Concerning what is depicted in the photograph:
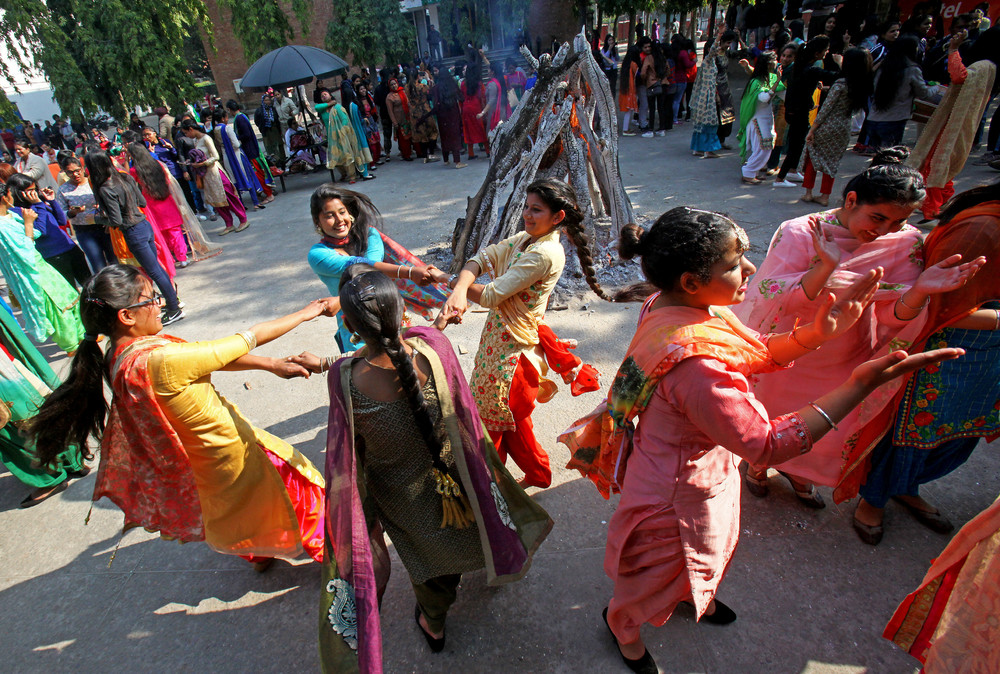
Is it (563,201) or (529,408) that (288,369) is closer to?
(529,408)

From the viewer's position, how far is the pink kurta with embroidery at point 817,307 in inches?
82.7

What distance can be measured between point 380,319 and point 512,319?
98cm

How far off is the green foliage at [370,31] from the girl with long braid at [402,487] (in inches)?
817

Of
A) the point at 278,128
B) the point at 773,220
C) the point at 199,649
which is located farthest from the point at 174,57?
the point at 199,649

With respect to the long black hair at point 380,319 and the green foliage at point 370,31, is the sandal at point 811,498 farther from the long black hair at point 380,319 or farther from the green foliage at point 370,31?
the green foliage at point 370,31

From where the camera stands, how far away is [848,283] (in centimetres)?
210

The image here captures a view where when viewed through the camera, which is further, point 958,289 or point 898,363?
point 958,289

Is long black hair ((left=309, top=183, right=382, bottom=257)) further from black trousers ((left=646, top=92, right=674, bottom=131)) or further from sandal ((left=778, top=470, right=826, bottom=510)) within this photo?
black trousers ((left=646, top=92, right=674, bottom=131))

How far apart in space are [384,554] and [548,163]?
437 centimetres

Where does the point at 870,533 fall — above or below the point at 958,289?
below

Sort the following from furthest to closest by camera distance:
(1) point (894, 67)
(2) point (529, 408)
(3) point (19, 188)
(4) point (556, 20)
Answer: (4) point (556, 20) < (1) point (894, 67) < (3) point (19, 188) < (2) point (529, 408)

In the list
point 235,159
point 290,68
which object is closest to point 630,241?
point 235,159

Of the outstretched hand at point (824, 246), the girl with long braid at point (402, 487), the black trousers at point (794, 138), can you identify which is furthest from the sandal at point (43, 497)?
the black trousers at point (794, 138)

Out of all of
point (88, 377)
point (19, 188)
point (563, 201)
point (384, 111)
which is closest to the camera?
point (88, 377)
